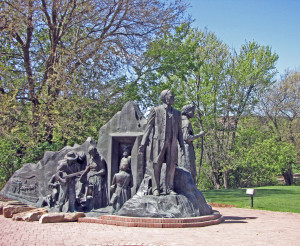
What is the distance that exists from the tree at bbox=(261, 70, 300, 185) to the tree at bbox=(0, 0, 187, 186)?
1884 cm

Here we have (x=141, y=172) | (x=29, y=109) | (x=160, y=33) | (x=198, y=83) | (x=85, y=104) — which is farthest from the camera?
(x=198, y=83)

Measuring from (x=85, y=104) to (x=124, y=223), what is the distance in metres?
10.5

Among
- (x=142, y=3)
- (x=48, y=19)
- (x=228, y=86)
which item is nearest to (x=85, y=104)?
(x=48, y=19)

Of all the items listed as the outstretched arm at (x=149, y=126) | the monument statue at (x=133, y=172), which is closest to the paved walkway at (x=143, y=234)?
the monument statue at (x=133, y=172)

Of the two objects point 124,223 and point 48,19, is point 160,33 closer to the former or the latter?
point 48,19

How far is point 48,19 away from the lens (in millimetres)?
19625

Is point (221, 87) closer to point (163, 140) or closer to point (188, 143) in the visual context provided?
point (188, 143)

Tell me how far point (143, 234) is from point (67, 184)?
3.68 metres

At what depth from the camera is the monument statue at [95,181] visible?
10.8 m

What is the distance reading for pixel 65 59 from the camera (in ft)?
62.7

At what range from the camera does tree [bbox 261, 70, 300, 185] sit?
35.7m

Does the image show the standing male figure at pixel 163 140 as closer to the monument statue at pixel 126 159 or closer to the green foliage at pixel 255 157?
the monument statue at pixel 126 159

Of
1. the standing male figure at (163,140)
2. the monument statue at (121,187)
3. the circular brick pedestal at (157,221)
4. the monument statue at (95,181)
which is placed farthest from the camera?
the monument statue at (95,181)

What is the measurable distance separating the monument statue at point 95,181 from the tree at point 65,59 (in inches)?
254
